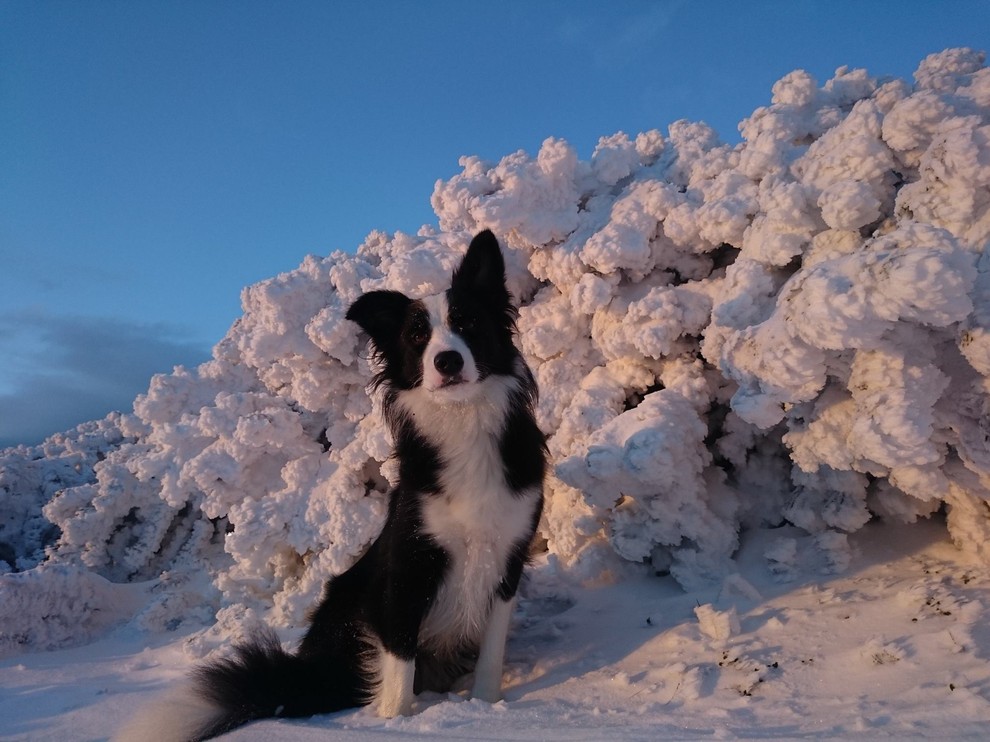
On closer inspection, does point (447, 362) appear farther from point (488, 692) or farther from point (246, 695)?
point (246, 695)

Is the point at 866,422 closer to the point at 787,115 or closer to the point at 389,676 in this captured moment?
the point at 389,676

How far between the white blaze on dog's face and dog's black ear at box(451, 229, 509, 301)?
0.28 m

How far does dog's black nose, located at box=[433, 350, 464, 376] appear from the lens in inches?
116

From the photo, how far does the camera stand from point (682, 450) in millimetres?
4078

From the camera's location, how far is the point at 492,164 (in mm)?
5934

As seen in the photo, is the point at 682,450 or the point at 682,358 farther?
the point at 682,358

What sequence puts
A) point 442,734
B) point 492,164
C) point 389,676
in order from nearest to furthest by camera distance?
point 442,734, point 389,676, point 492,164

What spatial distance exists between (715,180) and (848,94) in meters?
1.66

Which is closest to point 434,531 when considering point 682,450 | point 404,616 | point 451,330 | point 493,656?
point 404,616

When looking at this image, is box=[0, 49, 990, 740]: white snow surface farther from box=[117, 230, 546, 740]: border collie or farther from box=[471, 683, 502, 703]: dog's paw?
box=[117, 230, 546, 740]: border collie

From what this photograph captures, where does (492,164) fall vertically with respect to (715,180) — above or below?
above

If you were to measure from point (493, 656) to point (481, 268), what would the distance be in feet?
6.55

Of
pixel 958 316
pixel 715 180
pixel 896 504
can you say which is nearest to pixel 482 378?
pixel 958 316

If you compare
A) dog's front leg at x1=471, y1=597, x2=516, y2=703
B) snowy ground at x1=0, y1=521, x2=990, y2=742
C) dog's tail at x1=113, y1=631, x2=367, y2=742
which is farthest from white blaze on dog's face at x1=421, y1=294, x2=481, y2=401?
dog's tail at x1=113, y1=631, x2=367, y2=742
